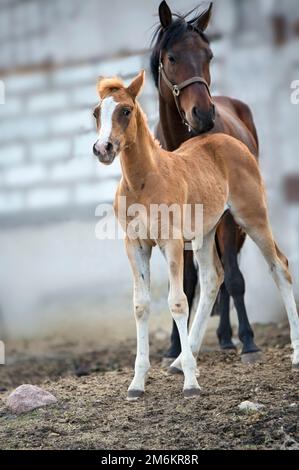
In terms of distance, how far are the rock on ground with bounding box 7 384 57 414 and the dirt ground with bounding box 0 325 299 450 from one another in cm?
6

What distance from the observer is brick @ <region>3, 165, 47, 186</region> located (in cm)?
959

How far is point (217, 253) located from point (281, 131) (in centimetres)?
298

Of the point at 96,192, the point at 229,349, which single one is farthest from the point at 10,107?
the point at 229,349

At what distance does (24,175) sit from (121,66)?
1655 millimetres

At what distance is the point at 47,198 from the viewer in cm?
952

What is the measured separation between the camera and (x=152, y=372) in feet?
18.6

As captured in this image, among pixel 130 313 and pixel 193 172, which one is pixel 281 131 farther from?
pixel 193 172

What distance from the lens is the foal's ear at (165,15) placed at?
5.78 meters

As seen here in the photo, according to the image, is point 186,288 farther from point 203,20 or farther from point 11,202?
point 11,202

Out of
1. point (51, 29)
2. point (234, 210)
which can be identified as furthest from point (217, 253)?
point (51, 29)

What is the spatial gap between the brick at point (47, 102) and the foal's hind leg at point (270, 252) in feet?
15.0

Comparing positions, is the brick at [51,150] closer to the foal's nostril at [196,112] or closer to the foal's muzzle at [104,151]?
the foal's nostril at [196,112]

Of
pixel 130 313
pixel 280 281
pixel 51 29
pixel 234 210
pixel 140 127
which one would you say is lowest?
pixel 130 313
